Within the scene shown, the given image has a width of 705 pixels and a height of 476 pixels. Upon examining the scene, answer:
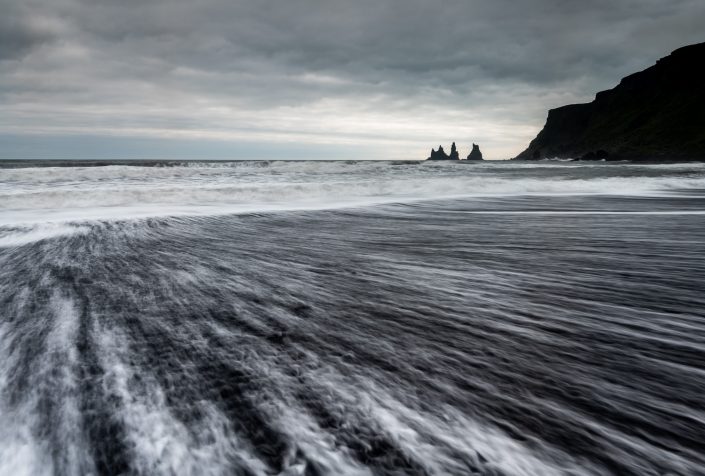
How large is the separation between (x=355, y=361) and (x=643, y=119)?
304 ft

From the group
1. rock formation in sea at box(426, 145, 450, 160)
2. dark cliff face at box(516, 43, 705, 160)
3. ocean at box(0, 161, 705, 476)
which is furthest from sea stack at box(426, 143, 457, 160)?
ocean at box(0, 161, 705, 476)

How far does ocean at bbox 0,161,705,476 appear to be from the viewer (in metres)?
0.74

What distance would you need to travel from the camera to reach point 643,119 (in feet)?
243

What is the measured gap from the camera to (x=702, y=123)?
206ft

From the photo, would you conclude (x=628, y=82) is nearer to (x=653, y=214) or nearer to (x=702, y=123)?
(x=702, y=123)

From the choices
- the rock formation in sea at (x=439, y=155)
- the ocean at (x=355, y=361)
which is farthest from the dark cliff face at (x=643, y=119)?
the ocean at (x=355, y=361)

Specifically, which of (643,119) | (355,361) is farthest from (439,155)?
(355,361)

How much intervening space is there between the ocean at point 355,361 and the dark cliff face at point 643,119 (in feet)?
213

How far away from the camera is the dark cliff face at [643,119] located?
63438 millimetres

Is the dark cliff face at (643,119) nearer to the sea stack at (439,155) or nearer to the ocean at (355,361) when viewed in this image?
the sea stack at (439,155)

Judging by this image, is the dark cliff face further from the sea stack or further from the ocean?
the ocean

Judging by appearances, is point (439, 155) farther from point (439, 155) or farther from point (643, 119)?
point (643, 119)

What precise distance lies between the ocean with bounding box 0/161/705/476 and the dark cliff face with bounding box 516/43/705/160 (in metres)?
64.9

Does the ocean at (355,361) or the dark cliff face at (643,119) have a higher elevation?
the dark cliff face at (643,119)
